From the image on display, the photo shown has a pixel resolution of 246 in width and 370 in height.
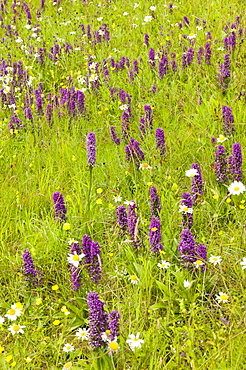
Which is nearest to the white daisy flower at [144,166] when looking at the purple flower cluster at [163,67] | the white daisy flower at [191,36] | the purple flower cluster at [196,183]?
the purple flower cluster at [196,183]

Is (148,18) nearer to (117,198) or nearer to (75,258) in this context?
(117,198)

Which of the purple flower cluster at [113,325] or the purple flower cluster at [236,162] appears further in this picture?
the purple flower cluster at [236,162]

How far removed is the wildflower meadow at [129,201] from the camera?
225cm

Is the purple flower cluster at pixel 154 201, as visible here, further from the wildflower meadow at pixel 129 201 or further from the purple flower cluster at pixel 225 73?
the purple flower cluster at pixel 225 73

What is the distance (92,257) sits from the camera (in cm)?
239

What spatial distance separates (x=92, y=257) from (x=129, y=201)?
2.23 feet

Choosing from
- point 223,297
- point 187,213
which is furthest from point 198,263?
point 187,213

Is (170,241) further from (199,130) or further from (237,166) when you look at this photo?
(199,130)

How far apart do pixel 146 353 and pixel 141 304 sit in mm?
305

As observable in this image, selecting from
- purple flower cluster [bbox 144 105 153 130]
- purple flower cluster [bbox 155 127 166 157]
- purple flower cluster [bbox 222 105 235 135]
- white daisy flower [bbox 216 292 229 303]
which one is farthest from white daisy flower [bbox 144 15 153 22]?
white daisy flower [bbox 216 292 229 303]

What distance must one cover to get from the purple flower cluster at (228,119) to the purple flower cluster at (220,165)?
403mm

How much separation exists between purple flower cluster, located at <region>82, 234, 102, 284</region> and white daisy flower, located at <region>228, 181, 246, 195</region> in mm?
964

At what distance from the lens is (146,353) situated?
85.1 inches

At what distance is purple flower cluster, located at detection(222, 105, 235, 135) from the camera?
330cm
